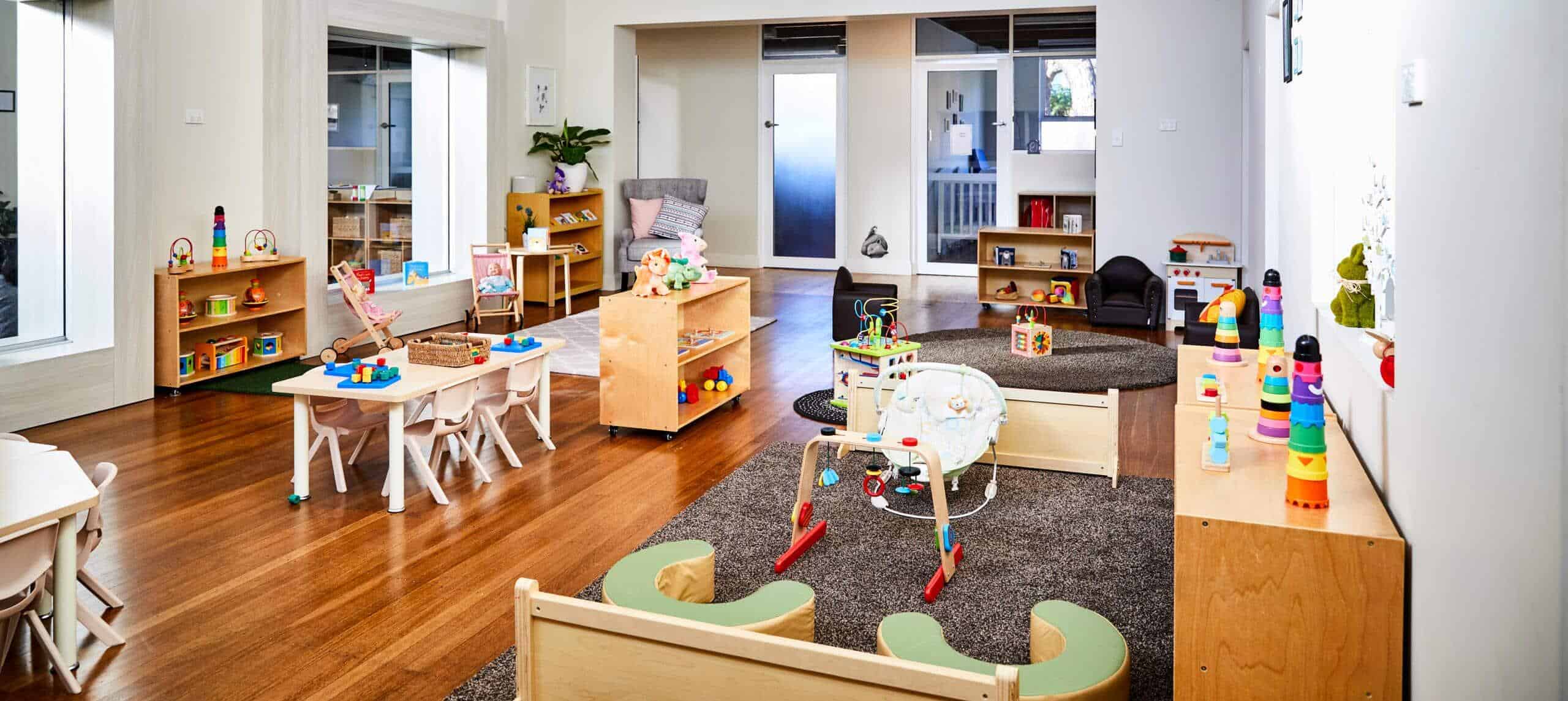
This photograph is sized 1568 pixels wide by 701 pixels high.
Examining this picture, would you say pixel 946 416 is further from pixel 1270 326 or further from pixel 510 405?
pixel 510 405

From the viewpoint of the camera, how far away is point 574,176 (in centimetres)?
1210

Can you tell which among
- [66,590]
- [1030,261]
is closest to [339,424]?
[66,590]

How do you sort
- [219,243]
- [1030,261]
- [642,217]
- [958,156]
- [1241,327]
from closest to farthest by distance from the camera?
[1241,327] < [219,243] < [1030,261] < [642,217] < [958,156]

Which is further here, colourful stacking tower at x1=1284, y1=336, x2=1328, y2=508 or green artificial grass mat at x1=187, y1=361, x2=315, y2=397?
green artificial grass mat at x1=187, y1=361, x2=315, y2=397

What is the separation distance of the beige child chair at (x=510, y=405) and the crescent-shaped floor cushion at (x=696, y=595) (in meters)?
2.13

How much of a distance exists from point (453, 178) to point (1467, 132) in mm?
9988

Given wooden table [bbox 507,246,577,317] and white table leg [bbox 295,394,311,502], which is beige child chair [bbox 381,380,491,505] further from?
wooden table [bbox 507,246,577,317]

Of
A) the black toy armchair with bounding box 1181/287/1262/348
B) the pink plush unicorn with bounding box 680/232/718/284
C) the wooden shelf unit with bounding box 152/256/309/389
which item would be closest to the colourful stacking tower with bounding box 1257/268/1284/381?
the black toy armchair with bounding box 1181/287/1262/348

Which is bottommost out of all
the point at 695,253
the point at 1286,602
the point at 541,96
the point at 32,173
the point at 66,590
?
the point at 66,590

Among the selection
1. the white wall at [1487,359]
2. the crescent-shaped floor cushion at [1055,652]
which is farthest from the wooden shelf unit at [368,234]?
the white wall at [1487,359]

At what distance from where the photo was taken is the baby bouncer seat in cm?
509

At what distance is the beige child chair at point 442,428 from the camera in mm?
5270

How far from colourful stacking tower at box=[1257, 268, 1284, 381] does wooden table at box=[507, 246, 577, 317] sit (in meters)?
7.21

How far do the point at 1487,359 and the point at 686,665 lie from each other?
1479 millimetres
